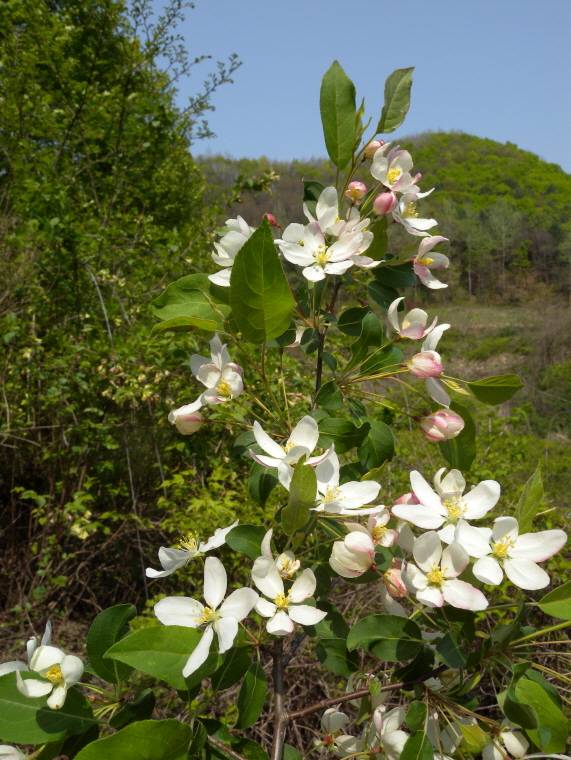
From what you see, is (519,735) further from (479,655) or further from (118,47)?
(118,47)

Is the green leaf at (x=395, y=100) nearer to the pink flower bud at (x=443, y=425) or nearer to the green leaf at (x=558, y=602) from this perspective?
the pink flower bud at (x=443, y=425)

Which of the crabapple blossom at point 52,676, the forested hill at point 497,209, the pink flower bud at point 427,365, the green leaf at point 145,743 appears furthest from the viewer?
the forested hill at point 497,209

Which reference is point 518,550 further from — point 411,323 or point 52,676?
point 52,676

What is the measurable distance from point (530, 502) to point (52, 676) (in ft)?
1.89

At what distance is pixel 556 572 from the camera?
6.56ft

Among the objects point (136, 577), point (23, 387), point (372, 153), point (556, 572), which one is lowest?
point (136, 577)

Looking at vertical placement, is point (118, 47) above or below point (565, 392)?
above

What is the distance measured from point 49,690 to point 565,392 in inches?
396

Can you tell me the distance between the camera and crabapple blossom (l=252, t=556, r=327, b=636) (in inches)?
24.7

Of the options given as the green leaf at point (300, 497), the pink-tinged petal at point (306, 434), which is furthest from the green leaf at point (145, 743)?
the pink-tinged petal at point (306, 434)

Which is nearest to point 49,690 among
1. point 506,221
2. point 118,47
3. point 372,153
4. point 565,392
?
point 372,153

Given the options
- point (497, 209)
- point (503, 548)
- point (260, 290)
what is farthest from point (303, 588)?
point (497, 209)

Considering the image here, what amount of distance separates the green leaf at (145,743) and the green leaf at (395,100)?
0.77 meters

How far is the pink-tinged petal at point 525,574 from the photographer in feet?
2.03
